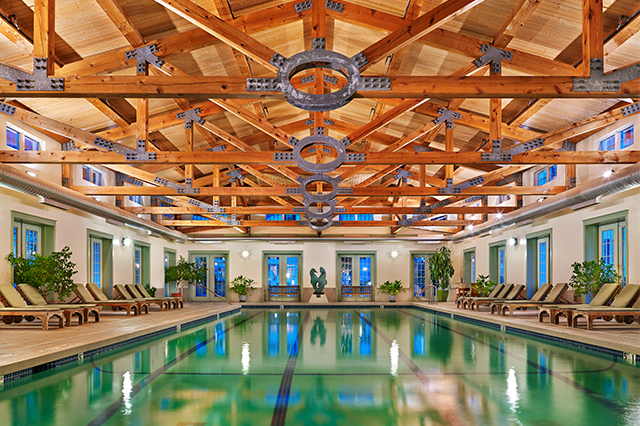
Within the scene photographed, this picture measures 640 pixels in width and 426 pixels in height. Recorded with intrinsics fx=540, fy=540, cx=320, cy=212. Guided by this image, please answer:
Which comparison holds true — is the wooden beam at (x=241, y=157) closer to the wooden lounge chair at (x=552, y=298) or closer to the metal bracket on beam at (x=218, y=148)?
the wooden lounge chair at (x=552, y=298)

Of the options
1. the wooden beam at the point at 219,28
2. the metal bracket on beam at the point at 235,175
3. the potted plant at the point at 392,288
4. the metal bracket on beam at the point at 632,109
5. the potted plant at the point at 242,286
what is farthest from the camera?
the potted plant at the point at 392,288

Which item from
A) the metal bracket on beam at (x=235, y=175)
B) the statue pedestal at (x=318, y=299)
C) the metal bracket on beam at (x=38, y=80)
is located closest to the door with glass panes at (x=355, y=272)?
the statue pedestal at (x=318, y=299)

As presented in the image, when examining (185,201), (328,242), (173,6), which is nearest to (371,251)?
(328,242)

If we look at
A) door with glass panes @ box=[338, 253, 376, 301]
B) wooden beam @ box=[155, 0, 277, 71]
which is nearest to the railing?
door with glass panes @ box=[338, 253, 376, 301]

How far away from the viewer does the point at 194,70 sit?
9789mm

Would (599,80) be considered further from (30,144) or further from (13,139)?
(30,144)

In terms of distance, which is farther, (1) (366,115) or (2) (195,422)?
(1) (366,115)

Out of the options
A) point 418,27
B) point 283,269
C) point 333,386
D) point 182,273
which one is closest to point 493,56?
point 418,27

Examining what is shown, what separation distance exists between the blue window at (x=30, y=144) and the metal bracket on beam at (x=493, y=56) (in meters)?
8.23

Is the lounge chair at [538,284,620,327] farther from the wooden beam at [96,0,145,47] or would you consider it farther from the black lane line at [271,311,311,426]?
the wooden beam at [96,0,145,47]

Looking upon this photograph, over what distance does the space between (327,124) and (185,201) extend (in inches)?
202

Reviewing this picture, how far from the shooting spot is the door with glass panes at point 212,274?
70.0ft

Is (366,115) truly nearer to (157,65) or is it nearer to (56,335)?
(157,65)

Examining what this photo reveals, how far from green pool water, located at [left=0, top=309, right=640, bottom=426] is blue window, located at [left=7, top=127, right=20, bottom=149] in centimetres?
444
